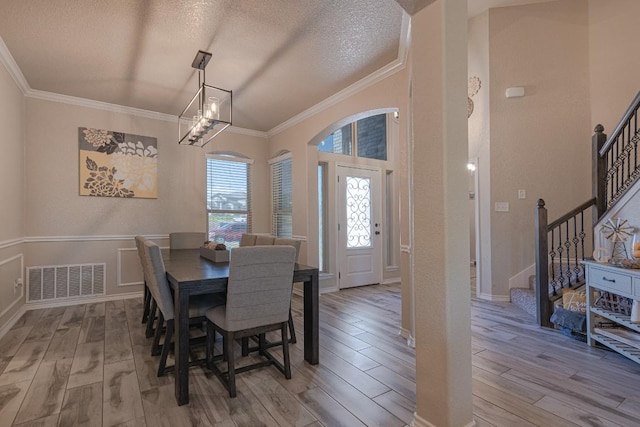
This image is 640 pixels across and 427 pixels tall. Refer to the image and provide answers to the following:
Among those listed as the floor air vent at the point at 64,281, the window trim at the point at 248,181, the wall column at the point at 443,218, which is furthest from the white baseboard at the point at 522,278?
the floor air vent at the point at 64,281

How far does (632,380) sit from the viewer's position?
6.95 ft

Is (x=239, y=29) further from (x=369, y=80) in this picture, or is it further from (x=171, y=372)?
(x=171, y=372)

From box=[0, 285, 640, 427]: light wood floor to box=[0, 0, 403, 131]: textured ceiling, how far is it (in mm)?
2713

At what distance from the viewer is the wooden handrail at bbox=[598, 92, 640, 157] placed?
2908 mm

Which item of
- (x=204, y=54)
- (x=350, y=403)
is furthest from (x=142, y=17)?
(x=350, y=403)

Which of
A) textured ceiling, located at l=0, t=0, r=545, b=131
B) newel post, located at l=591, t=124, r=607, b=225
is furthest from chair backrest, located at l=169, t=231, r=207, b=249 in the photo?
newel post, located at l=591, t=124, r=607, b=225

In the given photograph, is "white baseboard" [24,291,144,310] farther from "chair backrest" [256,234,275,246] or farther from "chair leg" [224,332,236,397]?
"chair leg" [224,332,236,397]

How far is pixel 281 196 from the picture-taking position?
5402mm

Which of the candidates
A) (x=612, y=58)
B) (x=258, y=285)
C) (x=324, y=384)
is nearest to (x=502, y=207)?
(x=612, y=58)

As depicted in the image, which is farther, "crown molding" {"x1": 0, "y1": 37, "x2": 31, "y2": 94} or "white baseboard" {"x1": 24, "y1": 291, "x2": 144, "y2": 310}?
"white baseboard" {"x1": 24, "y1": 291, "x2": 144, "y2": 310}

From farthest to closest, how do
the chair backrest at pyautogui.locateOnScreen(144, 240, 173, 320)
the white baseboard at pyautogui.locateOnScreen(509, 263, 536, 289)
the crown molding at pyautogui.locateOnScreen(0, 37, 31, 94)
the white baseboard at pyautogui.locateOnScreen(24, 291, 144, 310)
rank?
the white baseboard at pyautogui.locateOnScreen(509, 263, 536, 289)
the white baseboard at pyautogui.locateOnScreen(24, 291, 144, 310)
the crown molding at pyautogui.locateOnScreen(0, 37, 31, 94)
the chair backrest at pyautogui.locateOnScreen(144, 240, 173, 320)

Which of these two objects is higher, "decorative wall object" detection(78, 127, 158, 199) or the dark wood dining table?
"decorative wall object" detection(78, 127, 158, 199)

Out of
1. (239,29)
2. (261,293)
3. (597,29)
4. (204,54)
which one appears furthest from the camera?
(597,29)

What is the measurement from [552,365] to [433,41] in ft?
8.13
